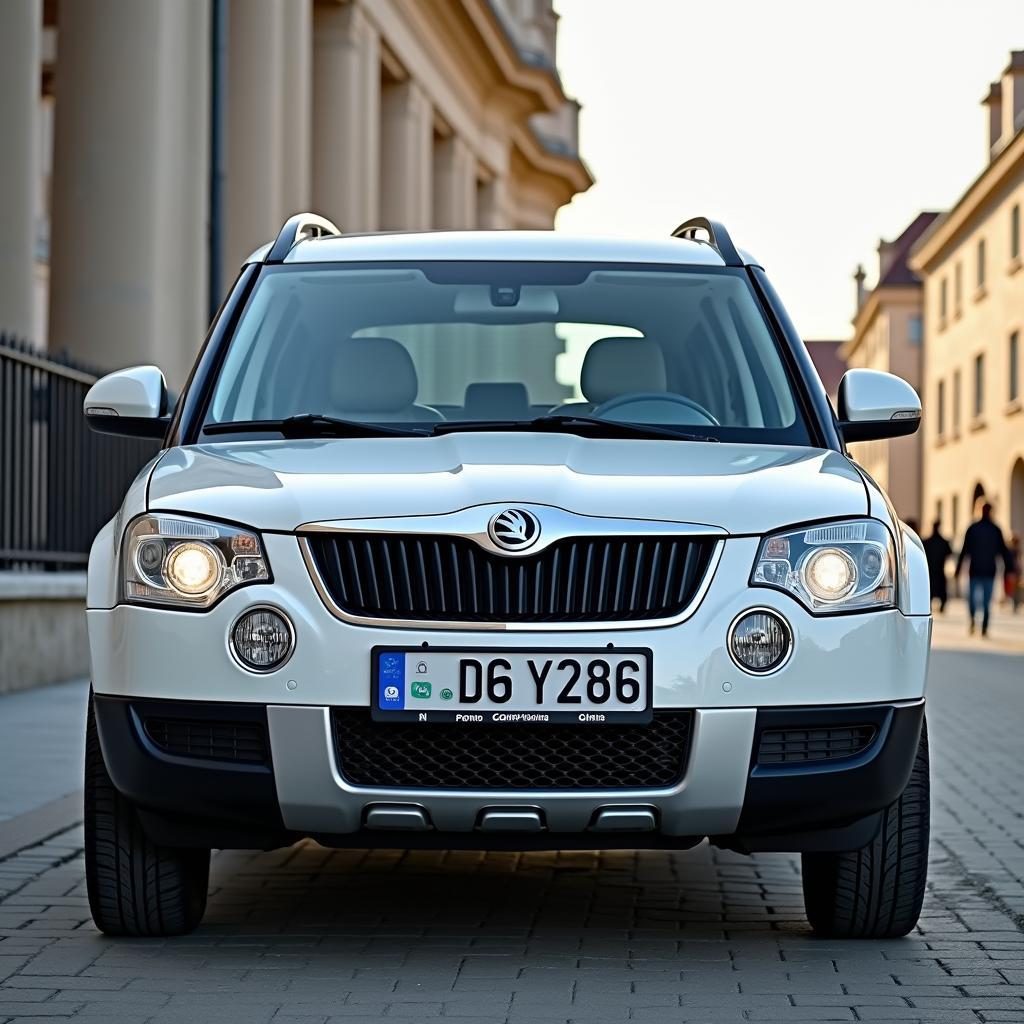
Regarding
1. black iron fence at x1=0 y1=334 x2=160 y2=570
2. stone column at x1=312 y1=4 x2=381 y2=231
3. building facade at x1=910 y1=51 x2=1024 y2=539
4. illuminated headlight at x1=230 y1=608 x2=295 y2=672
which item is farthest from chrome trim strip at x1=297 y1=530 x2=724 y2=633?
building facade at x1=910 y1=51 x2=1024 y2=539

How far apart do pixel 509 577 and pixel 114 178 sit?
51.7 ft

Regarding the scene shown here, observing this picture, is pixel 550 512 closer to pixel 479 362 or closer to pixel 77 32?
pixel 479 362

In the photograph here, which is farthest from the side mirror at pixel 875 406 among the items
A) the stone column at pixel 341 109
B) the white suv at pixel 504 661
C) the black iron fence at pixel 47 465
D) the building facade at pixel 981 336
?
the building facade at pixel 981 336

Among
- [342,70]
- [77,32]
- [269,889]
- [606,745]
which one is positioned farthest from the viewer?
[342,70]

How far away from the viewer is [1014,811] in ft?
26.8

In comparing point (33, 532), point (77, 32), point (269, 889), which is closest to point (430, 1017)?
point (269, 889)

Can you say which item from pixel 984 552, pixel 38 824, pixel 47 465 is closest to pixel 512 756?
pixel 38 824

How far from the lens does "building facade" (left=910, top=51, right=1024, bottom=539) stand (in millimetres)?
47375

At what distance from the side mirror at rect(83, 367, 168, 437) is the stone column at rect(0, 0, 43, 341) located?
1163cm

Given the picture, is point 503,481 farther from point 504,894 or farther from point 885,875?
point 504,894

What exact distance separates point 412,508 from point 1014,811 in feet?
14.0

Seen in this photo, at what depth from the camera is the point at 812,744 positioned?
15.6ft

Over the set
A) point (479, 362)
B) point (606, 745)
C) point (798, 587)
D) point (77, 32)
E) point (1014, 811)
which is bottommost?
point (1014, 811)

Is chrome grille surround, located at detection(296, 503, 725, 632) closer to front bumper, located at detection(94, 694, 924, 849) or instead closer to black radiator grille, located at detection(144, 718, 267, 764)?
front bumper, located at detection(94, 694, 924, 849)
